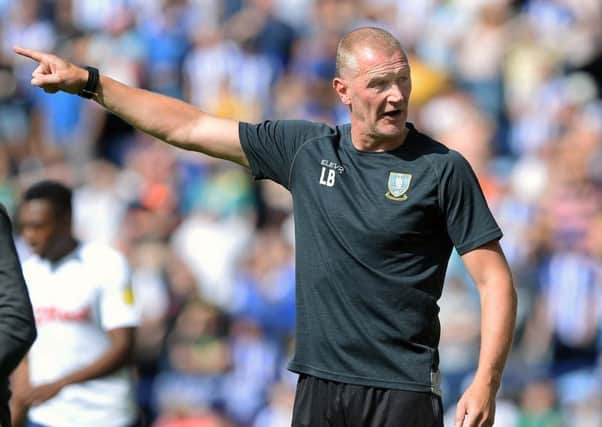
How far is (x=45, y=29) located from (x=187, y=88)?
6.35ft

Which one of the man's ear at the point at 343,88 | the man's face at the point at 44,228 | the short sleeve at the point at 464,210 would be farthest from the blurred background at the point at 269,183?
the short sleeve at the point at 464,210

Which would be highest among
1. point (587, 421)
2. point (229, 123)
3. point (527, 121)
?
point (527, 121)

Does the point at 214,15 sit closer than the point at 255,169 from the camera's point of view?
No

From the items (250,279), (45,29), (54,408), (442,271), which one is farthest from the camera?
(45,29)

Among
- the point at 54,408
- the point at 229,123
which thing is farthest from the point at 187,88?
the point at 229,123

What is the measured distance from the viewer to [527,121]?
14.0 m

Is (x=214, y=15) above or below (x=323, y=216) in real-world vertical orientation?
above

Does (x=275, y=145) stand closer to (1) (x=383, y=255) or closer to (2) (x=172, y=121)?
(2) (x=172, y=121)

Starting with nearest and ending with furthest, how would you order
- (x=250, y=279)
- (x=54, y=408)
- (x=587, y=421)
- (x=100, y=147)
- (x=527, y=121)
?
(x=54, y=408) < (x=587, y=421) < (x=250, y=279) < (x=527, y=121) < (x=100, y=147)

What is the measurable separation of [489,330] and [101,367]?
262cm

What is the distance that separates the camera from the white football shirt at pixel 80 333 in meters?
7.43

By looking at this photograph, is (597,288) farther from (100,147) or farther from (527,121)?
(100,147)

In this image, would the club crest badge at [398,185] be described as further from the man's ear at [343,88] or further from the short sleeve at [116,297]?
the short sleeve at [116,297]

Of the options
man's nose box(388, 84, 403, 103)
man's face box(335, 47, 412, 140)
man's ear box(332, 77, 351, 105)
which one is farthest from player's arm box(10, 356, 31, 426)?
man's nose box(388, 84, 403, 103)
